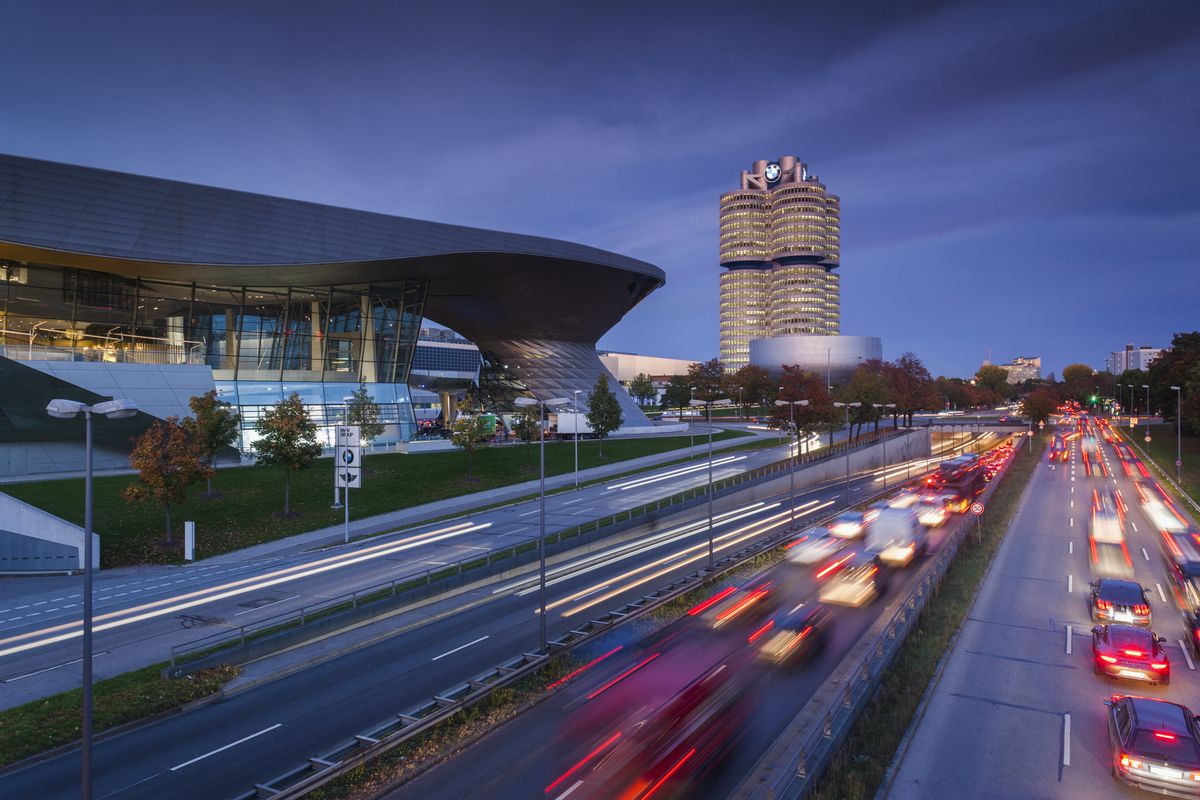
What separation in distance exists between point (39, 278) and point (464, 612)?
5161 centimetres

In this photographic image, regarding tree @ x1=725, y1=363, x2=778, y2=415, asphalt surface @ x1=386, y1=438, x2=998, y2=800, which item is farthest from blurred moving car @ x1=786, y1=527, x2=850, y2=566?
tree @ x1=725, y1=363, x2=778, y2=415

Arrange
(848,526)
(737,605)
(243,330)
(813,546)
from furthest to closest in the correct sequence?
(243,330) → (848,526) → (813,546) → (737,605)

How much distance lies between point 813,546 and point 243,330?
56980 millimetres

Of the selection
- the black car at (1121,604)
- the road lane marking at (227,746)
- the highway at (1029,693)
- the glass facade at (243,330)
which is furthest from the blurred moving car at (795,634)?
the glass facade at (243,330)

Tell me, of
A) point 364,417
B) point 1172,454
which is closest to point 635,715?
point 364,417

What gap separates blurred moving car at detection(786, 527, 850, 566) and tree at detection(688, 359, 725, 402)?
310 feet

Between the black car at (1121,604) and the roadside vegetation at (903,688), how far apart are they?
3641mm

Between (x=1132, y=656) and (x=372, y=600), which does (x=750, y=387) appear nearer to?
(x=372, y=600)

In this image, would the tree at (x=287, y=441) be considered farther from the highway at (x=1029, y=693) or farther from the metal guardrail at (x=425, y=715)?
the highway at (x=1029, y=693)

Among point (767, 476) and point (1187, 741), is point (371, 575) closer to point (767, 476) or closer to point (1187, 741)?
point (1187, 741)

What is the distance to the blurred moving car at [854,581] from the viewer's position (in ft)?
78.8

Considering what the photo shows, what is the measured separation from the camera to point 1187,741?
11.8m

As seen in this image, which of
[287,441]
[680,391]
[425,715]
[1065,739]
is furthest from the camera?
[680,391]

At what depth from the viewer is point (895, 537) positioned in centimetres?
3091
